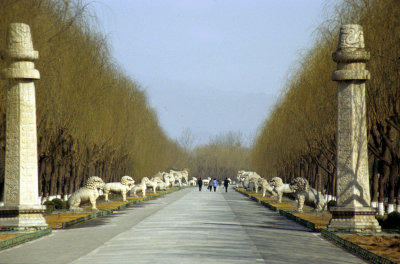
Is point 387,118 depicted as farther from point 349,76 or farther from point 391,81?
point 349,76

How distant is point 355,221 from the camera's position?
21000 millimetres

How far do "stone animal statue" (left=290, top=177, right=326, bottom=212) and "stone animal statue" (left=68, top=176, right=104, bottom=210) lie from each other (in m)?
8.24

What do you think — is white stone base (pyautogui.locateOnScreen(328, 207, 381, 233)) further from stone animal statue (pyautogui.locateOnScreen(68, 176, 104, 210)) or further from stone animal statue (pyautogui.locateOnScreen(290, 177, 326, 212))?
stone animal statue (pyautogui.locateOnScreen(68, 176, 104, 210))

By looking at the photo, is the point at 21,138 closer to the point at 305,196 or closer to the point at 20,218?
the point at 20,218

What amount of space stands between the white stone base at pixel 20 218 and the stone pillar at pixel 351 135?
8.20 meters

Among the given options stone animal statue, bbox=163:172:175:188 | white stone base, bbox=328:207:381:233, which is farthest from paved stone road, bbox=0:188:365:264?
stone animal statue, bbox=163:172:175:188

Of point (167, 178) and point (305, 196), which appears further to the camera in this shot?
point (167, 178)

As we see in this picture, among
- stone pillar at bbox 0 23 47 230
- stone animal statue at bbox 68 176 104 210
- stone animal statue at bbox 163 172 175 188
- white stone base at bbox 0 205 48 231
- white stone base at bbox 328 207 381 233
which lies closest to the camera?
white stone base at bbox 328 207 381 233

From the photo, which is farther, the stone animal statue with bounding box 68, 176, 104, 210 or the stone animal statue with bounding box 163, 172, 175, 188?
the stone animal statue with bounding box 163, 172, 175, 188

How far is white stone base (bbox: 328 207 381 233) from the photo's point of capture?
20.9 metres

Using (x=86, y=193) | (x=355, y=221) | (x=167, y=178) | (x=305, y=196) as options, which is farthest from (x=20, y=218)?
(x=167, y=178)

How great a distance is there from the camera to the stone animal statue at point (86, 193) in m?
31.6

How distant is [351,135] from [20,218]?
9.47 meters

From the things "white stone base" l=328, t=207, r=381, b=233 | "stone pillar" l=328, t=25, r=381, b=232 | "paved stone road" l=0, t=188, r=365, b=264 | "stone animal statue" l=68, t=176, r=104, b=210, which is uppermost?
"stone pillar" l=328, t=25, r=381, b=232
